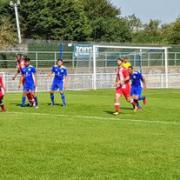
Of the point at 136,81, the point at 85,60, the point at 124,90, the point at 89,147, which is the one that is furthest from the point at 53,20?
the point at 89,147

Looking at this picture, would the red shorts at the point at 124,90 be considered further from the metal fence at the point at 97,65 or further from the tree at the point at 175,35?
the tree at the point at 175,35

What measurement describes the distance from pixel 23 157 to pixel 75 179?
6.56 ft

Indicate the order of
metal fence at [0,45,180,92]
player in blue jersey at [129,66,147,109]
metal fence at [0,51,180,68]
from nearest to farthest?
player in blue jersey at [129,66,147,109] → metal fence at [0,45,180,92] → metal fence at [0,51,180,68]

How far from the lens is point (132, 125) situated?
16.1 m

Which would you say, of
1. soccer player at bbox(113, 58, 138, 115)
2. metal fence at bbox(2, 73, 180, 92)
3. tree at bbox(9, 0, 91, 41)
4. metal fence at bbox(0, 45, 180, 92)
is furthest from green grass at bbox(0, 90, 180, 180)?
tree at bbox(9, 0, 91, 41)

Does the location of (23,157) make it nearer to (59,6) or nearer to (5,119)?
(5,119)

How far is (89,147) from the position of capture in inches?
451

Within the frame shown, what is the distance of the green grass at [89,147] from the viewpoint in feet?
29.3

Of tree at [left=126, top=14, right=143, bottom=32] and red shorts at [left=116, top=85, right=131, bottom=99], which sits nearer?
red shorts at [left=116, top=85, right=131, bottom=99]

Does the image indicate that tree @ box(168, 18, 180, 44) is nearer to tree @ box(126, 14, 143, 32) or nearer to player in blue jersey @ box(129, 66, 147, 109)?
tree @ box(126, 14, 143, 32)

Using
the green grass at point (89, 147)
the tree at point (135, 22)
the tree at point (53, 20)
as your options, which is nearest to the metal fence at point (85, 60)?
the green grass at point (89, 147)

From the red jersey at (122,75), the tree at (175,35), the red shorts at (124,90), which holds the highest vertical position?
the tree at (175,35)

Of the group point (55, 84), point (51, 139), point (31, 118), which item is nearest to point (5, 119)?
point (31, 118)

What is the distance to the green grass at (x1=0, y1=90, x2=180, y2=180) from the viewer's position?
8.94 metres
